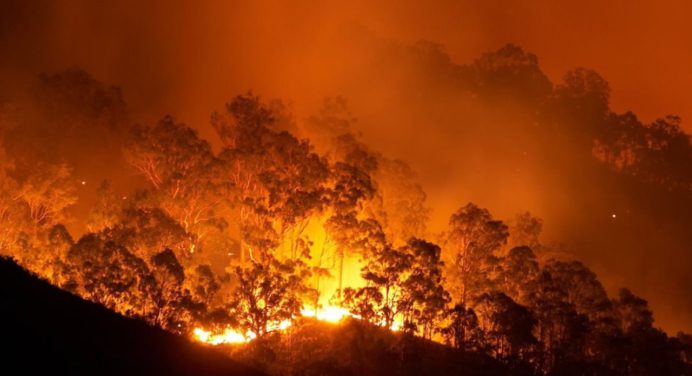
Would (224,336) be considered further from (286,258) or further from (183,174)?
(183,174)

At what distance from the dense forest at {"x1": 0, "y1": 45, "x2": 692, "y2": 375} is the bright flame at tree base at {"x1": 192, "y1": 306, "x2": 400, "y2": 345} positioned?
0.34ft

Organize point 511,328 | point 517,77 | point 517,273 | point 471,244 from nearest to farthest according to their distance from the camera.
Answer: point 511,328 < point 517,273 < point 471,244 < point 517,77

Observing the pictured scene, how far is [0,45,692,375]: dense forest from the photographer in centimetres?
2789

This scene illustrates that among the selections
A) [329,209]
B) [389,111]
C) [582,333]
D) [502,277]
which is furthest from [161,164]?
[389,111]

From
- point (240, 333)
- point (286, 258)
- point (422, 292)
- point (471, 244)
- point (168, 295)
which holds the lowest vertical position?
point (240, 333)

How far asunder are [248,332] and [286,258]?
4.40 meters

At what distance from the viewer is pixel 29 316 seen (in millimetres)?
12906

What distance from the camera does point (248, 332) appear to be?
30266 mm

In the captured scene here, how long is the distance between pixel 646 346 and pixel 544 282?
5.27m

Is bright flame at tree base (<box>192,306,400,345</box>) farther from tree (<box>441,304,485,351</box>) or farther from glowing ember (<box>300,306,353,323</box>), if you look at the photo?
tree (<box>441,304,485,351</box>)

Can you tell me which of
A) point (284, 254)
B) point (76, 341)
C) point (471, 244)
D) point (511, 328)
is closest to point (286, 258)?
point (284, 254)

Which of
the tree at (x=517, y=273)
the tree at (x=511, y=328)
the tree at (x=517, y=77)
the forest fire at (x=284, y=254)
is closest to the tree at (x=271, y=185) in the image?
the forest fire at (x=284, y=254)

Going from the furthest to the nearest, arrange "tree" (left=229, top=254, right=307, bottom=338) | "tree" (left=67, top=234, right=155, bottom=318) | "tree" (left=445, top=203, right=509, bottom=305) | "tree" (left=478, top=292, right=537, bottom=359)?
1. "tree" (left=445, top=203, right=509, bottom=305)
2. "tree" (left=478, top=292, right=537, bottom=359)
3. "tree" (left=229, top=254, right=307, bottom=338)
4. "tree" (left=67, top=234, right=155, bottom=318)

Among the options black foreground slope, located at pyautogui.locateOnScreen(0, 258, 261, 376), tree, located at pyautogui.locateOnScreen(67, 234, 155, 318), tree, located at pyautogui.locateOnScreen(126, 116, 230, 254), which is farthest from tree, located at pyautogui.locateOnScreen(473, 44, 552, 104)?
black foreground slope, located at pyautogui.locateOnScreen(0, 258, 261, 376)
